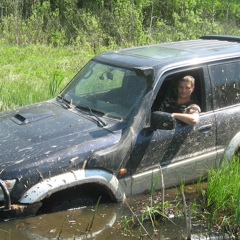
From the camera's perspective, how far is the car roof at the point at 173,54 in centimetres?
496

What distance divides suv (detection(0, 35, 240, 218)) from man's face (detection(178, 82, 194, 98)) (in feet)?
0.37

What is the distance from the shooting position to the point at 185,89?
16.4 ft

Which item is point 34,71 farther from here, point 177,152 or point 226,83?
point 177,152

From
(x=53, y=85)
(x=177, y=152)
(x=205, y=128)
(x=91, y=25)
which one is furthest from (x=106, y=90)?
(x=91, y=25)

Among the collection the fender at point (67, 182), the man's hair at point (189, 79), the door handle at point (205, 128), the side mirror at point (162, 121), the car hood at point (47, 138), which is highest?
the man's hair at point (189, 79)

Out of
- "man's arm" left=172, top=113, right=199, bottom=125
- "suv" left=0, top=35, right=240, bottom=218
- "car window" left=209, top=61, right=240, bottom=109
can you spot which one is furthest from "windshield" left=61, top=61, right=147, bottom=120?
"car window" left=209, top=61, right=240, bottom=109

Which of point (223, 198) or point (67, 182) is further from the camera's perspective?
point (223, 198)

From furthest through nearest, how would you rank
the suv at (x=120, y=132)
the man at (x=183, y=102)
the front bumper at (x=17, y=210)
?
the man at (x=183, y=102) → the suv at (x=120, y=132) → the front bumper at (x=17, y=210)

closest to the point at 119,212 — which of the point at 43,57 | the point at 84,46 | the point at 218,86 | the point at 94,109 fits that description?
the point at 94,109

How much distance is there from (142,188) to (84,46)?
31.2ft

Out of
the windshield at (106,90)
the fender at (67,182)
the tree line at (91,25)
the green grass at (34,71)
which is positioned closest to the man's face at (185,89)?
the windshield at (106,90)

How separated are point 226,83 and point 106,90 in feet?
4.36

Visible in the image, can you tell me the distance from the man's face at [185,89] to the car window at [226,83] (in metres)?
0.32

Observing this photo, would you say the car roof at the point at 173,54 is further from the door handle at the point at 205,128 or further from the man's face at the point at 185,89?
the door handle at the point at 205,128
